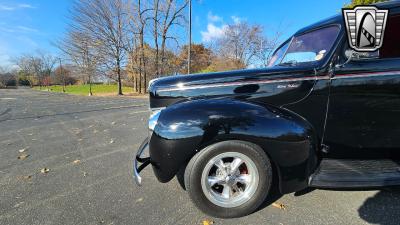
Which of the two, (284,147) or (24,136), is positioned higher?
(284,147)

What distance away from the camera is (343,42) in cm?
288

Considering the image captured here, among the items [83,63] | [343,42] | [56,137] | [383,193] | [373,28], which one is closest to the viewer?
[373,28]

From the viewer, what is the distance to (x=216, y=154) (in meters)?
2.65

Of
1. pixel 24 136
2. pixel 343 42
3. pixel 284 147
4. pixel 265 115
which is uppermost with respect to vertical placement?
pixel 343 42

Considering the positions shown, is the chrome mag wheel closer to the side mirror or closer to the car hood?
the car hood

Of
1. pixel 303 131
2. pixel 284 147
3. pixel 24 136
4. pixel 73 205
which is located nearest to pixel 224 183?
pixel 284 147

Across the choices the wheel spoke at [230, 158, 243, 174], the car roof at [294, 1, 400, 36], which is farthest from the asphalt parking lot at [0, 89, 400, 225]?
the car roof at [294, 1, 400, 36]

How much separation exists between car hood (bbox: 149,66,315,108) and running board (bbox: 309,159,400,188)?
0.79 meters

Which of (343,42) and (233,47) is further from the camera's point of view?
(233,47)

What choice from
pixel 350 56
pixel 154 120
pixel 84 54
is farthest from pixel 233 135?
pixel 84 54

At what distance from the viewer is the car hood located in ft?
9.44

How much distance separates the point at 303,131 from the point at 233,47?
99.9 feet

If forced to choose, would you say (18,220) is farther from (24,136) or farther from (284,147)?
(24,136)

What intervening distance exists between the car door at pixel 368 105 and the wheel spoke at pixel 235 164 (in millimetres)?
982
